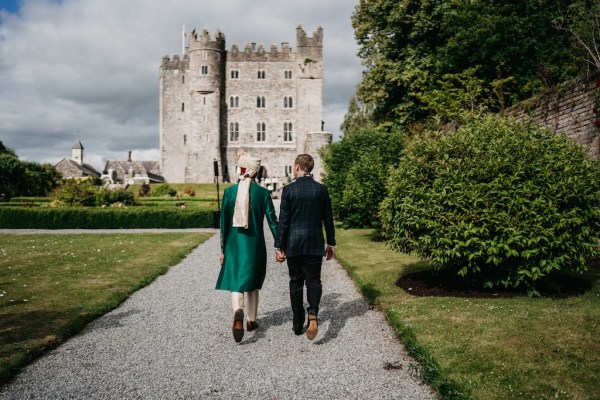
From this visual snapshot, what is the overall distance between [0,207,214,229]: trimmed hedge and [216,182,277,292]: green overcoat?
1613 cm

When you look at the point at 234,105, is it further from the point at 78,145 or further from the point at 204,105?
the point at 78,145

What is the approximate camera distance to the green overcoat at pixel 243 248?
5250mm

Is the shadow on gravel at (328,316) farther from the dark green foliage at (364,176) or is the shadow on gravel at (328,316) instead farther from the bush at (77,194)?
the bush at (77,194)

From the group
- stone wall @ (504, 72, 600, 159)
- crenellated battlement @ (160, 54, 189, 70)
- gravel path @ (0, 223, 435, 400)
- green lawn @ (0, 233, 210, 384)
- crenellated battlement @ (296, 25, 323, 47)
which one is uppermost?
crenellated battlement @ (296, 25, 323, 47)

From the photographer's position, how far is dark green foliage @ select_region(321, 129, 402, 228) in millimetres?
15615

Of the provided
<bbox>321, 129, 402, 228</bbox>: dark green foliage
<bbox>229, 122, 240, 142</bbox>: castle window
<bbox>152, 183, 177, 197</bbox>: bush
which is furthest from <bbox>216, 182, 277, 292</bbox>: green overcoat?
<bbox>229, 122, 240, 142</bbox>: castle window

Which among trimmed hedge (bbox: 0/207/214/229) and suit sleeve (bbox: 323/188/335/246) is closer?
suit sleeve (bbox: 323/188/335/246)

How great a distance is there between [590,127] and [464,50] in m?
12.7

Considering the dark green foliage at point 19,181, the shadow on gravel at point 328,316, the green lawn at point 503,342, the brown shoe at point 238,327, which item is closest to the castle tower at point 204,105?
the dark green foliage at point 19,181

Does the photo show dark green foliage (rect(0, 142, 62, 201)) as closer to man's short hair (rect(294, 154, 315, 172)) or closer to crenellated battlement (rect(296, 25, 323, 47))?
crenellated battlement (rect(296, 25, 323, 47))

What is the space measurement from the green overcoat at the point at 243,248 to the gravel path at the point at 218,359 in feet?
2.25

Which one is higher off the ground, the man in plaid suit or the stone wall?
the stone wall

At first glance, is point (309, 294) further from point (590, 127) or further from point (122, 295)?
point (590, 127)

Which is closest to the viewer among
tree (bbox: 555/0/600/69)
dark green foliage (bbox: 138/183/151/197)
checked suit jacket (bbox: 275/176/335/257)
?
checked suit jacket (bbox: 275/176/335/257)
